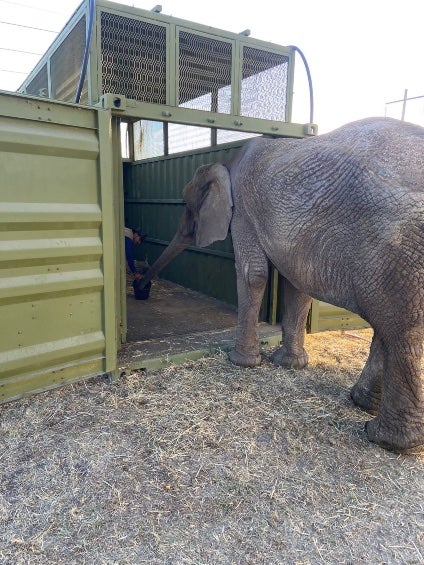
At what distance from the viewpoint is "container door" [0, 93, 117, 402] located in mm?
3275

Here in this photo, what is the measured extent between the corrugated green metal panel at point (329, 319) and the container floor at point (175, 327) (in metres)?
0.53

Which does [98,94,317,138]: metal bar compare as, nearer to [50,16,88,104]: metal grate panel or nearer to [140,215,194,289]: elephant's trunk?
[50,16,88,104]: metal grate panel

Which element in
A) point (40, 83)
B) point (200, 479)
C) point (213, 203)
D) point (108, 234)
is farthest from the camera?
point (40, 83)

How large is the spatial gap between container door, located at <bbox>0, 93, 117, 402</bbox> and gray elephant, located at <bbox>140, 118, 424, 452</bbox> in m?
1.48

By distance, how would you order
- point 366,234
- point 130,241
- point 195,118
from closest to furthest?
point 366,234 → point 195,118 → point 130,241

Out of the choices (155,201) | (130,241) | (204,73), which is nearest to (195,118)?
(204,73)

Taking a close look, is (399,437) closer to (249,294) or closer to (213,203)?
(249,294)

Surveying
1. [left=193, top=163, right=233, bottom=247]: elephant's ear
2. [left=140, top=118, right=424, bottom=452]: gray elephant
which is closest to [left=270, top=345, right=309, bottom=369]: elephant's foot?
[left=140, top=118, right=424, bottom=452]: gray elephant

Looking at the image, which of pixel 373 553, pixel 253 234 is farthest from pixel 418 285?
pixel 253 234

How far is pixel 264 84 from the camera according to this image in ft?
16.1

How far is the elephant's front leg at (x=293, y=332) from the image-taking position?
15.3 ft

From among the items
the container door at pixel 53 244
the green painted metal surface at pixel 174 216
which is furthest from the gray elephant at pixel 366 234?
the green painted metal surface at pixel 174 216

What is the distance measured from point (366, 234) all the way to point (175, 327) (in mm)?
3264

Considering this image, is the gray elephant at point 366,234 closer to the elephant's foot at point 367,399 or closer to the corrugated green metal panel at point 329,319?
the elephant's foot at point 367,399
